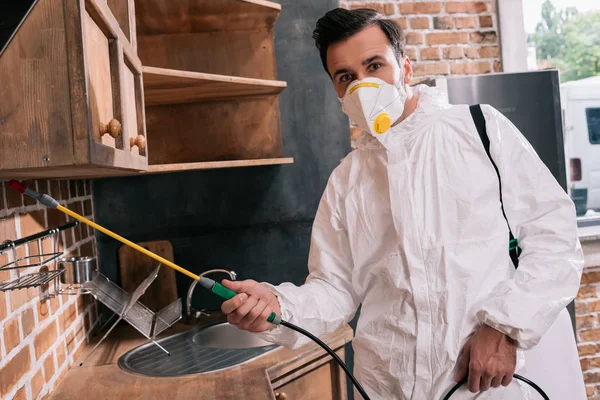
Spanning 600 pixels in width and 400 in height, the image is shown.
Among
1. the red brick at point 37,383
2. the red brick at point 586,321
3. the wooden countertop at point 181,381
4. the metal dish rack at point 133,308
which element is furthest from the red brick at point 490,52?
the red brick at point 37,383

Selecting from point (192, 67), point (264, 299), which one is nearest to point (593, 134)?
point (192, 67)

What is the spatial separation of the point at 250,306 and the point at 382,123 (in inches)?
20.6

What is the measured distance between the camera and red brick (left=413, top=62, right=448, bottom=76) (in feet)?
9.17

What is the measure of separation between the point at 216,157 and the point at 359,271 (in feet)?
4.13

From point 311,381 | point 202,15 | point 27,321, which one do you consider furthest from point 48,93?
point 202,15

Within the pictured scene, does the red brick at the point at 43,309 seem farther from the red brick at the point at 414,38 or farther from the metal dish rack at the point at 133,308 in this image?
the red brick at the point at 414,38

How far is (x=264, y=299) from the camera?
1239 mm

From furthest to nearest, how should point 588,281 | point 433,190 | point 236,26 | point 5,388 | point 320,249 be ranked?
1. point 588,281
2. point 236,26
3. point 320,249
4. point 433,190
5. point 5,388

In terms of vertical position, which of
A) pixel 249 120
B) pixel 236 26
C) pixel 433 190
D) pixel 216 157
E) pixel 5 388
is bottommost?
pixel 5 388

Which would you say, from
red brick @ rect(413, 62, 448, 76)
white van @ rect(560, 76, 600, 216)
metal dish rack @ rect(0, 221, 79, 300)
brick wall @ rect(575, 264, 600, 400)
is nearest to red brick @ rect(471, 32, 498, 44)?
red brick @ rect(413, 62, 448, 76)

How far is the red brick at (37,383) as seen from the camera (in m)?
1.33

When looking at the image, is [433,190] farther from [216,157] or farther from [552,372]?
[216,157]

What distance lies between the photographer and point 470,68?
9.35 ft

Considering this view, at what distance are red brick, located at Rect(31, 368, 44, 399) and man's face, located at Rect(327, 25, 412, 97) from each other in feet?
3.35
